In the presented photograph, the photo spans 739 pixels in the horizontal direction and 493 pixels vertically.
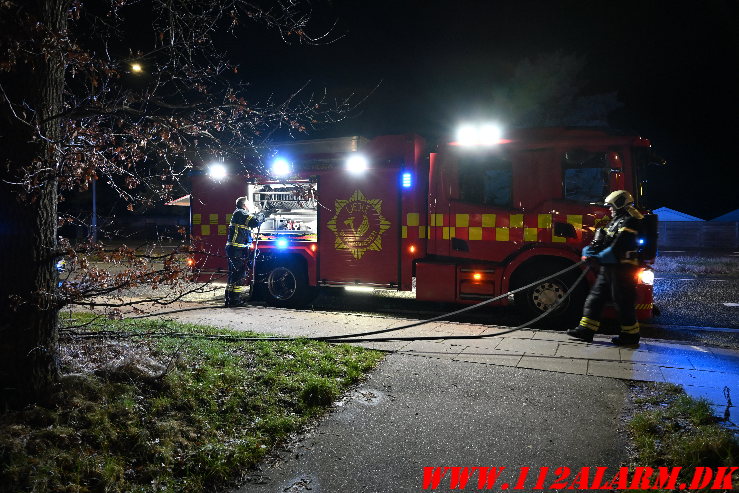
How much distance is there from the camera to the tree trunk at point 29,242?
9.86 ft

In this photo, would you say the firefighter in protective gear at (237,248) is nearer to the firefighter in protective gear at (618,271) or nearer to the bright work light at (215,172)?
the bright work light at (215,172)

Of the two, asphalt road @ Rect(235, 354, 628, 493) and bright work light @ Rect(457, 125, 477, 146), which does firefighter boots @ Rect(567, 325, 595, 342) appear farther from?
bright work light @ Rect(457, 125, 477, 146)

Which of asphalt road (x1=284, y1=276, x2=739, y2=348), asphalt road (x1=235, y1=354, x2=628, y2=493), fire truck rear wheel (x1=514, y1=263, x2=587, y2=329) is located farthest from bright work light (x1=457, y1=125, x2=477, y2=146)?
asphalt road (x1=235, y1=354, x2=628, y2=493)

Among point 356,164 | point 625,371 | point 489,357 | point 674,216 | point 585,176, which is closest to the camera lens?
point 625,371

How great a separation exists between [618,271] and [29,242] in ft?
17.6

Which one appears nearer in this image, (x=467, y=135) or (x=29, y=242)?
(x=29, y=242)

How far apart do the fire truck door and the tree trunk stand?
196 inches

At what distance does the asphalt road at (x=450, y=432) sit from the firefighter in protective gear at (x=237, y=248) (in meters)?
4.10

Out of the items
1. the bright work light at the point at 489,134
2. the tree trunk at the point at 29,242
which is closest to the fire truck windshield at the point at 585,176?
the bright work light at the point at 489,134

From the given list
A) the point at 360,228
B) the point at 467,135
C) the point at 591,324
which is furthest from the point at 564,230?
the point at 360,228

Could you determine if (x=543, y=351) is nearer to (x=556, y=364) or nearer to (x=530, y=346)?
(x=530, y=346)

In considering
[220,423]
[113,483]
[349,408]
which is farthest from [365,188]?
[113,483]

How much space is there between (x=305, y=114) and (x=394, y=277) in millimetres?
3651

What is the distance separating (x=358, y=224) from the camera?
25.7 ft
